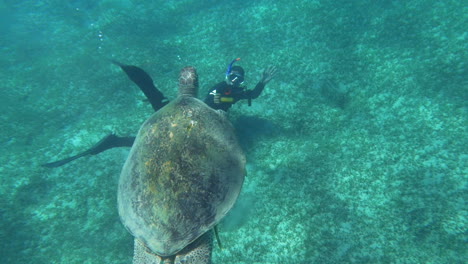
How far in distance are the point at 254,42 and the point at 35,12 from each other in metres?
13.1

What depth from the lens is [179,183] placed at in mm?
2480

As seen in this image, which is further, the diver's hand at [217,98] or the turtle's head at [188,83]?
the diver's hand at [217,98]

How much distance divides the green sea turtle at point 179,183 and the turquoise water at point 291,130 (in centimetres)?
205

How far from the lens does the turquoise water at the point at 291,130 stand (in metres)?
4.27

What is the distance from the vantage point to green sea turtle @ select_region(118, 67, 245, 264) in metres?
2.50

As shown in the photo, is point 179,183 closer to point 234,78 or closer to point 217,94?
point 217,94

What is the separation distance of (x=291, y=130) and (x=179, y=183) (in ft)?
12.5

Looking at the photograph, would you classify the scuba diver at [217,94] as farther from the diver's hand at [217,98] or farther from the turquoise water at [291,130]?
the turquoise water at [291,130]

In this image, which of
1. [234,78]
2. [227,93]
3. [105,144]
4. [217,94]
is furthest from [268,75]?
[105,144]

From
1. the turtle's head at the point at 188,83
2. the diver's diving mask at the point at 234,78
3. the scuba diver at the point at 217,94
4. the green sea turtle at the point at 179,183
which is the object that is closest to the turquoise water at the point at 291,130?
the scuba diver at the point at 217,94

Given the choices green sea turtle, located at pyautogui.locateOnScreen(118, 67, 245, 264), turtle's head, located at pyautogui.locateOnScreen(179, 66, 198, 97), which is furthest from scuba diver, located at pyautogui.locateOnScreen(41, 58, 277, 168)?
green sea turtle, located at pyautogui.locateOnScreen(118, 67, 245, 264)

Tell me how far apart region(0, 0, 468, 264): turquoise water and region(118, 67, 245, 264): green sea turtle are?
2.05 metres

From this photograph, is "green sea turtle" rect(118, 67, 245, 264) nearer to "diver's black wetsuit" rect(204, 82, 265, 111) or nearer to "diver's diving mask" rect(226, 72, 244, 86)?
"diver's black wetsuit" rect(204, 82, 265, 111)

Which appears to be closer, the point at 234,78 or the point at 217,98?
the point at 217,98
